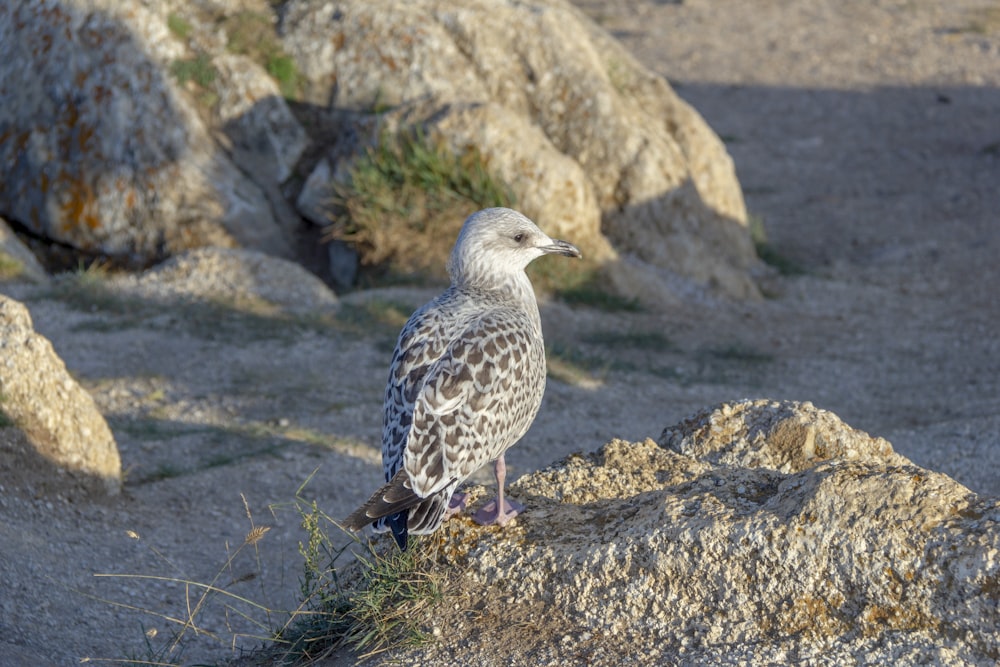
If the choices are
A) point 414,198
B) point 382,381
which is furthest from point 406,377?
point 414,198

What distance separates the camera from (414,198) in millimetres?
10008

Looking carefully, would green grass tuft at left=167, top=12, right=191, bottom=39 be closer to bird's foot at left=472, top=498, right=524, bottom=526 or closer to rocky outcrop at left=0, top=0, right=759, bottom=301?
rocky outcrop at left=0, top=0, right=759, bottom=301

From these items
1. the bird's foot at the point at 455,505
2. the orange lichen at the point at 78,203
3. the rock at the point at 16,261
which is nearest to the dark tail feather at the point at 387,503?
the bird's foot at the point at 455,505

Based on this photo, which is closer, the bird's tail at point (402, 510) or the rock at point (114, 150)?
the bird's tail at point (402, 510)

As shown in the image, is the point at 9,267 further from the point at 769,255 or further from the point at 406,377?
the point at 769,255

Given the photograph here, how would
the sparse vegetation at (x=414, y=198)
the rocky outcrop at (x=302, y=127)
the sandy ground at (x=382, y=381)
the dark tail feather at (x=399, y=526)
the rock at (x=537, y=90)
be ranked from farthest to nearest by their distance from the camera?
the rock at (x=537, y=90) < the rocky outcrop at (x=302, y=127) < the sparse vegetation at (x=414, y=198) < the sandy ground at (x=382, y=381) < the dark tail feather at (x=399, y=526)

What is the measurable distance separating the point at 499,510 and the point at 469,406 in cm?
36

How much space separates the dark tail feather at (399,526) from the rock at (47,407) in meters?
2.76

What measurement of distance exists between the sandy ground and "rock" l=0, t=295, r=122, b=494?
176 millimetres

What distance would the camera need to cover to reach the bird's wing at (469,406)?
3758mm

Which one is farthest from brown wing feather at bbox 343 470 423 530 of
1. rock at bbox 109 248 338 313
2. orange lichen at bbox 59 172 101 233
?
orange lichen at bbox 59 172 101 233

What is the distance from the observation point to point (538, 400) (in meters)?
4.28

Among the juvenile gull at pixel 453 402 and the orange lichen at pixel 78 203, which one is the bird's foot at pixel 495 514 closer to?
the juvenile gull at pixel 453 402

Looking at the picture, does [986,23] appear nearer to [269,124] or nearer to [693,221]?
[693,221]
